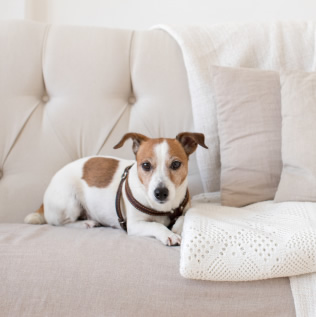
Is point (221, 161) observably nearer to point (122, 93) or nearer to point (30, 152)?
point (122, 93)

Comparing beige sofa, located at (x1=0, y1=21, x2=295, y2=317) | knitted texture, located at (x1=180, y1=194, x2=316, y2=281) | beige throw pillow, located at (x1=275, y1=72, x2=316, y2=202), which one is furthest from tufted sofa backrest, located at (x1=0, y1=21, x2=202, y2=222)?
knitted texture, located at (x1=180, y1=194, x2=316, y2=281)

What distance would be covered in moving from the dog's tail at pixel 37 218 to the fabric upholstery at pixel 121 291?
0.41 m

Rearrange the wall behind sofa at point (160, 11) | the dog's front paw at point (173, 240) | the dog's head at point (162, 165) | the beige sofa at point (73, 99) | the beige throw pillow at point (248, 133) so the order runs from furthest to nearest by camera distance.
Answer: the wall behind sofa at point (160, 11) → the beige sofa at point (73, 99) → the beige throw pillow at point (248, 133) → the dog's head at point (162, 165) → the dog's front paw at point (173, 240)

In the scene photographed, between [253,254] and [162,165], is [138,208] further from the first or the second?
[253,254]

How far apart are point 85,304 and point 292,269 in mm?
517

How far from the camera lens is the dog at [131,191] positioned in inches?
45.7

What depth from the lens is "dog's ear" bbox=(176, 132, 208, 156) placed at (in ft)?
3.98

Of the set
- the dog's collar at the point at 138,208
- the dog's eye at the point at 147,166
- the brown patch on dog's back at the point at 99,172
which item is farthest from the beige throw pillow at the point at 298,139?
the brown patch on dog's back at the point at 99,172

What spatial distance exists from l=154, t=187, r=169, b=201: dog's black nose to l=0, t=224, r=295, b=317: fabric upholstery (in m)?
0.25

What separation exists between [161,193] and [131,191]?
0.17 m

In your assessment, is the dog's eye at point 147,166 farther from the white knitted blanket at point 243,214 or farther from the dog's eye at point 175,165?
the white knitted blanket at point 243,214

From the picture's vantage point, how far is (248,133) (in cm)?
132

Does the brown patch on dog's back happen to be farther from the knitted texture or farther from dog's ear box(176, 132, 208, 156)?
the knitted texture

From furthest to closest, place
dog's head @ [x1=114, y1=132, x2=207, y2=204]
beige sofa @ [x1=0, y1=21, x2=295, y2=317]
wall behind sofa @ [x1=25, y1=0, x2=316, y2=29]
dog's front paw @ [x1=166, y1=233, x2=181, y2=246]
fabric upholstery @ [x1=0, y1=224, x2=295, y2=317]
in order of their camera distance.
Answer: wall behind sofa @ [x1=25, y1=0, x2=316, y2=29] → beige sofa @ [x1=0, y1=21, x2=295, y2=317] → dog's head @ [x1=114, y1=132, x2=207, y2=204] → dog's front paw @ [x1=166, y1=233, x2=181, y2=246] → fabric upholstery @ [x1=0, y1=224, x2=295, y2=317]
